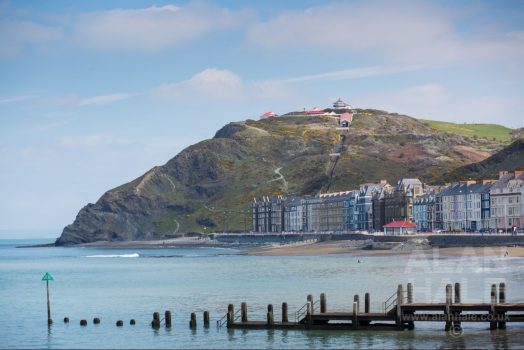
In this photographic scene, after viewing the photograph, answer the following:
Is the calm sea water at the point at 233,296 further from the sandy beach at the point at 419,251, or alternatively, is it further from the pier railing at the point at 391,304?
the sandy beach at the point at 419,251

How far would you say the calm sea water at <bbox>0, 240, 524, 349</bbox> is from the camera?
2362 inches

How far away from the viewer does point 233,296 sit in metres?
90.1

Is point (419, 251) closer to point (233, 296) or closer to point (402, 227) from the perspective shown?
point (402, 227)

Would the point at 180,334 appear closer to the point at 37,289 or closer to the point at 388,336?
the point at 388,336

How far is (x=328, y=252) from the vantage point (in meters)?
183

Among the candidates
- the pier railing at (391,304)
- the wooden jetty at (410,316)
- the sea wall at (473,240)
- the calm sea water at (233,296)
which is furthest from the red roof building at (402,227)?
the wooden jetty at (410,316)

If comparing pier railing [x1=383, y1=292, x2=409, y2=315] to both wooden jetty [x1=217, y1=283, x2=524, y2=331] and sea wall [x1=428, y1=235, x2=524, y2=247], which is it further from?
sea wall [x1=428, y1=235, x2=524, y2=247]

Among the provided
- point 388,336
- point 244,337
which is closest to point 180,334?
point 244,337

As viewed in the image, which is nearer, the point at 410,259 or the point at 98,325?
the point at 98,325

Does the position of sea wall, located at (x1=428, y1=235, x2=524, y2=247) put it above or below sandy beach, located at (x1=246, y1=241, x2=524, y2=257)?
above

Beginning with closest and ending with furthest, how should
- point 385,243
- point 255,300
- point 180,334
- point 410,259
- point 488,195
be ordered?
point 180,334 → point 255,300 → point 410,259 → point 385,243 → point 488,195

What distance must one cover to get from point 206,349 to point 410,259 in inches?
3197

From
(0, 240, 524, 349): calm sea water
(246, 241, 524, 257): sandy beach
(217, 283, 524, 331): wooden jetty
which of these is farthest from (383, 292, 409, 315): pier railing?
(246, 241, 524, 257): sandy beach

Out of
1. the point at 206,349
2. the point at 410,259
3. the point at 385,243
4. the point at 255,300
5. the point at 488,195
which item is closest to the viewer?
the point at 206,349
